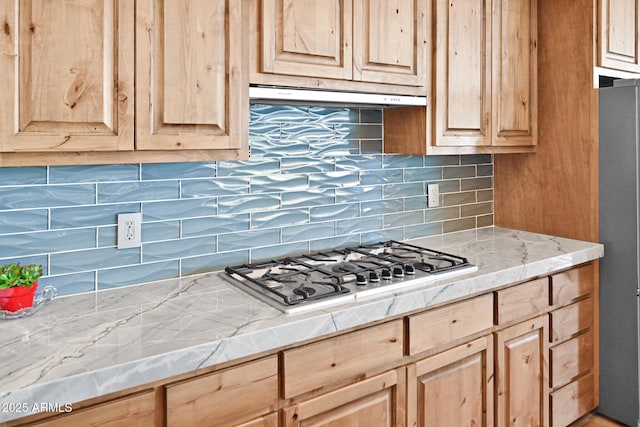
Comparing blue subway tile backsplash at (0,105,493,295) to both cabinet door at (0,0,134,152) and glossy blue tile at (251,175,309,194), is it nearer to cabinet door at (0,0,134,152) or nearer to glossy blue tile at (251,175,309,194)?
glossy blue tile at (251,175,309,194)

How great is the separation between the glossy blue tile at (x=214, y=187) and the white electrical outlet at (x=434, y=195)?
3.55 ft

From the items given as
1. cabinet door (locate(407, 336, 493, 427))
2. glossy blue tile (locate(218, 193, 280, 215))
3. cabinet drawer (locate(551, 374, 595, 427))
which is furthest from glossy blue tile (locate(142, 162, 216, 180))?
cabinet drawer (locate(551, 374, 595, 427))

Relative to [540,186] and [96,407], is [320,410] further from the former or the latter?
[540,186]

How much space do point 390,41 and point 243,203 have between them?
904 mm

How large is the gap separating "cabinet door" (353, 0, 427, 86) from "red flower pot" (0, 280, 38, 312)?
1.34 meters

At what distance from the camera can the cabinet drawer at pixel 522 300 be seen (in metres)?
1.99

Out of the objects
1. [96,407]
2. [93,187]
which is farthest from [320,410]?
[93,187]

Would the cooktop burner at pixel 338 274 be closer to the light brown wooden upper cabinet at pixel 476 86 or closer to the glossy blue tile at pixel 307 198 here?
the glossy blue tile at pixel 307 198

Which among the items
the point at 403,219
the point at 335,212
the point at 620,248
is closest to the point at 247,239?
the point at 335,212

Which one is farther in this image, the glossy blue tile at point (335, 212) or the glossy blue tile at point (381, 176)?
the glossy blue tile at point (381, 176)

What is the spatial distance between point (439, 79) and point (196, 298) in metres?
1.40

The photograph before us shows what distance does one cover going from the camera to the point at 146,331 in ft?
4.32

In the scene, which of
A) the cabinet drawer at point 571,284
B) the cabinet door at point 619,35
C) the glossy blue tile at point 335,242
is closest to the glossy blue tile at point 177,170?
the glossy blue tile at point 335,242

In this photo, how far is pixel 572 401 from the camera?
2.39 m
